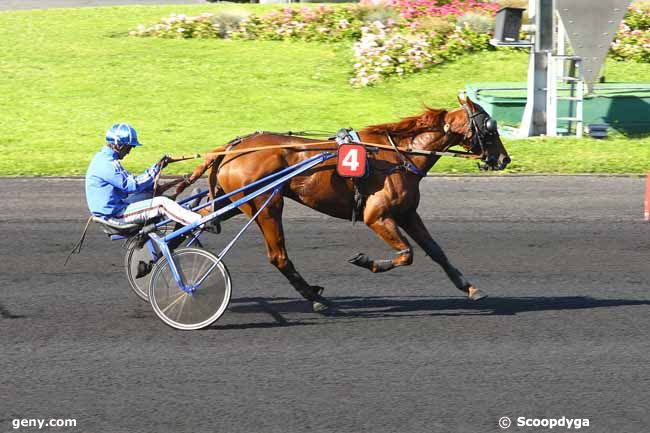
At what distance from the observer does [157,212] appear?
7.89m

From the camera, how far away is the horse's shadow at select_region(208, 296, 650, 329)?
839 centimetres

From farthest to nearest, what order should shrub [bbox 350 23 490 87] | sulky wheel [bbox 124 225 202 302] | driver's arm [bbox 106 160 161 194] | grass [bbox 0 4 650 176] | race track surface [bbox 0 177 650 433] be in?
shrub [bbox 350 23 490 87]
grass [bbox 0 4 650 176]
sulky wheel [bbox 124 225 202 302]
driver's arm [bbox 106 160 161 194]
race track surface [bbox 0 177 650 433]

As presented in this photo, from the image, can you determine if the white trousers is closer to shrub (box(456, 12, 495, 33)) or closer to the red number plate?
the red number plate

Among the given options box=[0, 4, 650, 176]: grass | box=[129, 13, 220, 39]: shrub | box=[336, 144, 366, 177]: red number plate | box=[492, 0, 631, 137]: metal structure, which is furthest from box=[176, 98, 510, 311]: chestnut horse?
box=[129, 13, 220, 39]: shrub

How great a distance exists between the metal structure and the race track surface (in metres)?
4.97

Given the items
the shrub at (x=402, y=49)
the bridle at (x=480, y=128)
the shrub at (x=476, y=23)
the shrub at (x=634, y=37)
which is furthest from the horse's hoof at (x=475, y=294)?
the shrub at (x=634, y=37)

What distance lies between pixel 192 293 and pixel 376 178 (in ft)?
5.76

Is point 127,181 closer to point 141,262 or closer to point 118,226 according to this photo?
point 118,226

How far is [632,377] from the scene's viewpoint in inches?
271

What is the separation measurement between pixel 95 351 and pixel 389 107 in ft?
38.5

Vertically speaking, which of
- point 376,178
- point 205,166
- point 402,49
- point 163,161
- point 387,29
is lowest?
point 402,49

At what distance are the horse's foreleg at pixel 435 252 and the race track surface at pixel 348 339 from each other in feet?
0.63

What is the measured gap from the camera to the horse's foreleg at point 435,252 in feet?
27.7

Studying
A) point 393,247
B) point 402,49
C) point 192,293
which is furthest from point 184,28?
point 192,293
